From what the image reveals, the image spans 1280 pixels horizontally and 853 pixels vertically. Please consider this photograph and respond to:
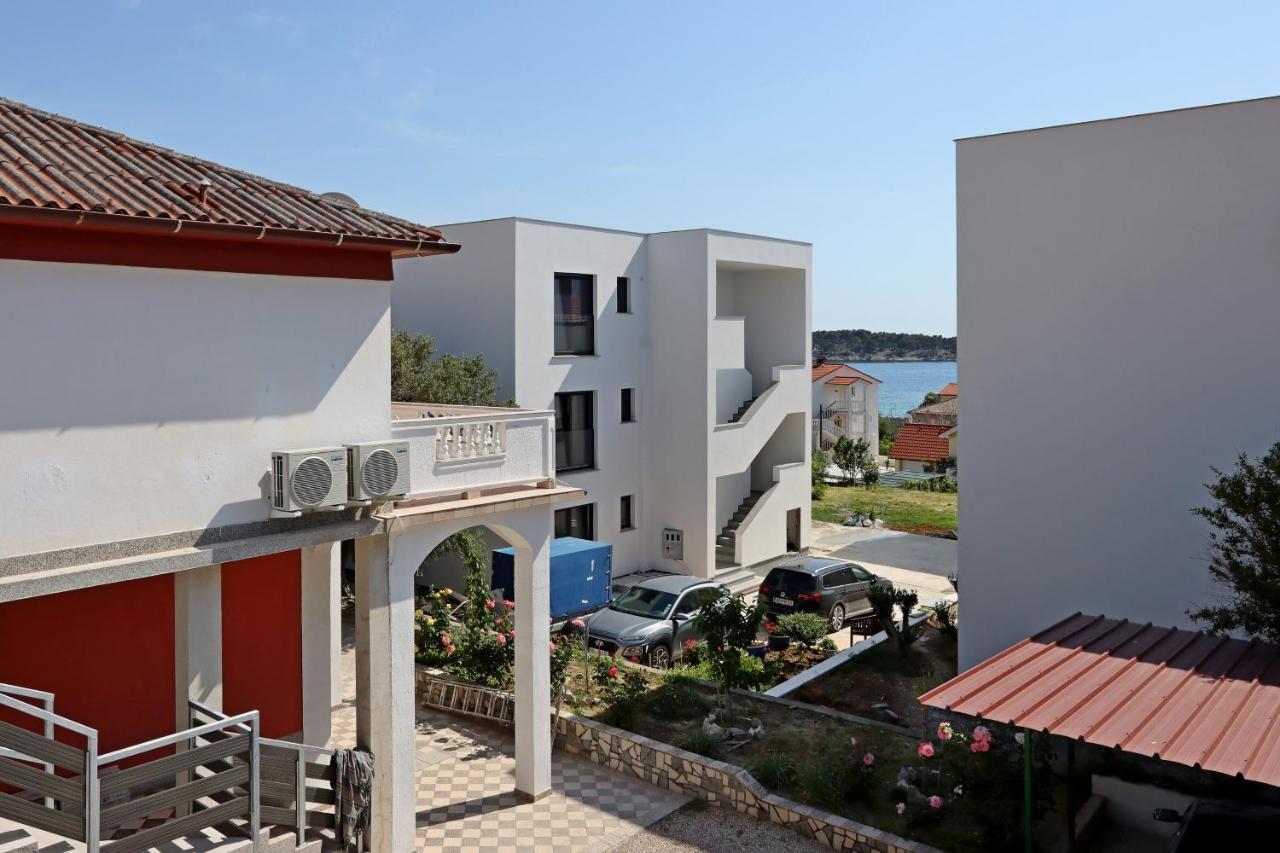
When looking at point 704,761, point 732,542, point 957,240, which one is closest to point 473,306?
point 732,542

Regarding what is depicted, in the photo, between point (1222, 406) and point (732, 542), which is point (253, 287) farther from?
point (732, 542)

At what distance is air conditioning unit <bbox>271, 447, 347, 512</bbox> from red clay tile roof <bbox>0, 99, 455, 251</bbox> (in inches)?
79.6

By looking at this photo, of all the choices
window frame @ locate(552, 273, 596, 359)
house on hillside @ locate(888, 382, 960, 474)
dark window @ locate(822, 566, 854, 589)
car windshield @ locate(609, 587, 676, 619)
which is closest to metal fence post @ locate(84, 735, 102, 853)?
car windshield @ locate(609, 587, 676, 619)

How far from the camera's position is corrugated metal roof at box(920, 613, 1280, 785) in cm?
808

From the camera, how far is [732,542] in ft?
90.8

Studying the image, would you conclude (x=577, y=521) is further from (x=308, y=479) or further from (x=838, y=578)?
(x=308, y=479)

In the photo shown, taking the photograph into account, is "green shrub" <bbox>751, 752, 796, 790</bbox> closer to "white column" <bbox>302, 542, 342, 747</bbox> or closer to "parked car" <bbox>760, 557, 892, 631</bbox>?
"white column" <bbox>302, 542, 342, 747</bbox>

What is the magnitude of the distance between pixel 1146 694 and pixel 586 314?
57.9 feet

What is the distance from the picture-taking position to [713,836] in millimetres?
10992

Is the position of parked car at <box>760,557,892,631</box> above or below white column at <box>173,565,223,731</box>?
below

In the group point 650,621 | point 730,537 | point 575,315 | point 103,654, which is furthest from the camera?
point 730,537

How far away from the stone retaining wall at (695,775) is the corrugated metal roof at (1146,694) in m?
1.93

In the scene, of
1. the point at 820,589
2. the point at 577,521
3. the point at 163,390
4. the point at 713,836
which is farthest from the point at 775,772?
the point at 577,521

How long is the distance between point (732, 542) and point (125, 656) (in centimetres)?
1955
